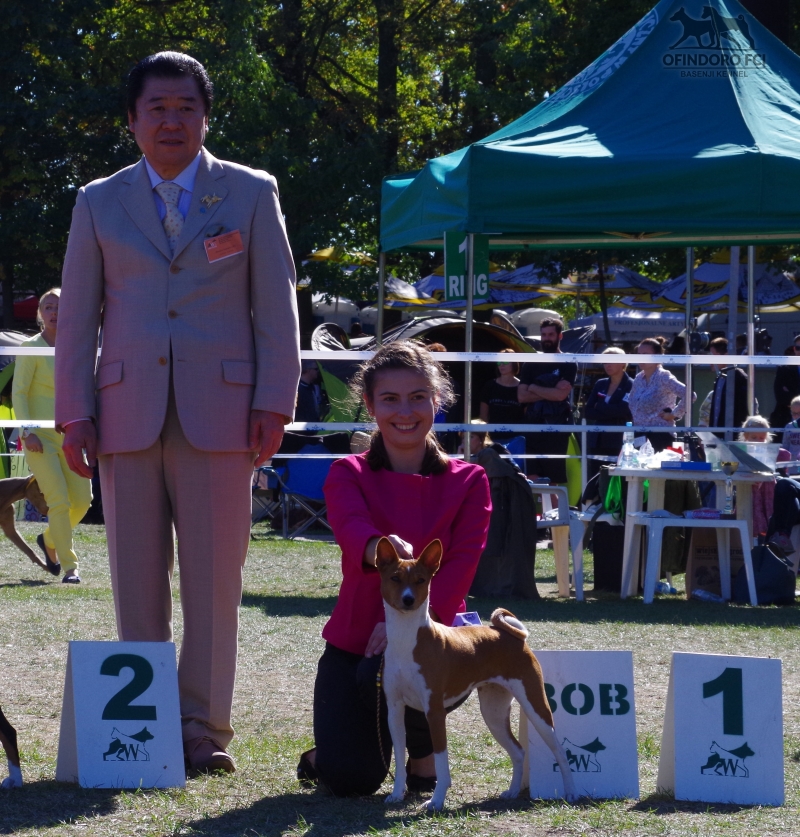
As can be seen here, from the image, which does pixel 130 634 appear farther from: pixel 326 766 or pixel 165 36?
pixel 165 36

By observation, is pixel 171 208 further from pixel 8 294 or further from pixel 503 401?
pixel 8 294

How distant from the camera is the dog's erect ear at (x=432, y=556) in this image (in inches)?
115

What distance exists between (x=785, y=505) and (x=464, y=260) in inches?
100

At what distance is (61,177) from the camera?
66.2 feet

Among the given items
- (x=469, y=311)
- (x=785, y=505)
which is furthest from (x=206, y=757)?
(x=785, y=505)

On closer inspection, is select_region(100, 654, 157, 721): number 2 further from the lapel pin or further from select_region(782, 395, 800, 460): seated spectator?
select_region(782, 395, 800, 460): seated spectator

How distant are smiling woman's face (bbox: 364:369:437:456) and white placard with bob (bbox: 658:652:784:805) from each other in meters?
0.87

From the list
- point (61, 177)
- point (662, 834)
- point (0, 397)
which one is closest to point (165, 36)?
point (61, 177)

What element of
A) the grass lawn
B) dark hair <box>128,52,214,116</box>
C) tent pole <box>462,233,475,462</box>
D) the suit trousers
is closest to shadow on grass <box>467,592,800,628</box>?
the grass lawn

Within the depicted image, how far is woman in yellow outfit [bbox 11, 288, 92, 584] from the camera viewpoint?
7.64 meters

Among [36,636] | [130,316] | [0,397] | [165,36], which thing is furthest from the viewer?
[165,36]

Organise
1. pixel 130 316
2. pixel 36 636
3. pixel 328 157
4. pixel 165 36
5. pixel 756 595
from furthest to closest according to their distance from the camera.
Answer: pixel 165 36 → pixel 328 157 → pixel 756 595 → pixel 36 636 → pixel 130 316

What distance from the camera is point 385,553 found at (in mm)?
2941

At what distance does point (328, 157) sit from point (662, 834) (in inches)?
671
